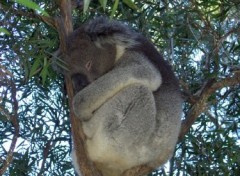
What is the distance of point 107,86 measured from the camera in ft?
10.8

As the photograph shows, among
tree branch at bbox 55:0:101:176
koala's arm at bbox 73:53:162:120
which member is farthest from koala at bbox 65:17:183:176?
tree branch at bbox 55:0:101:176

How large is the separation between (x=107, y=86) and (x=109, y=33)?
0.41 meters

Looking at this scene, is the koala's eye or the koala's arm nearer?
the koala's arm

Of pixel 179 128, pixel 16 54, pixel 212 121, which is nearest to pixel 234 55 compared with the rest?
pixel 212 121

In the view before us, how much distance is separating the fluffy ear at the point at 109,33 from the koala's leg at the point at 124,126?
1.21 ft

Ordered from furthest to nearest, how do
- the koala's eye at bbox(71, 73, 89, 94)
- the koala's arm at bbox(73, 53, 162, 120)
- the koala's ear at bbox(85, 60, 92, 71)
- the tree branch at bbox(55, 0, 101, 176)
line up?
the koala's ear at bbox(85, 60, 92, 71) → the koala's eye at bbox(71, 73, 89, 94) → the koala's arm at bbox(73, 53, 162, 120) → the tree branch at bbox(55, 0, 101, 176)

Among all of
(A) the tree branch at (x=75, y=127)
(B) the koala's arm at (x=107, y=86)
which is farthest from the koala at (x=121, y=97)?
(A) the tree branch at (x=75, y=127)

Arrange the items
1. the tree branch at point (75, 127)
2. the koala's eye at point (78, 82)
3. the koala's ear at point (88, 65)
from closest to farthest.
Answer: the tree branch at point (75, 127) → the koala's eye at point (78, 82) → the koala's ear at point (88, 65)

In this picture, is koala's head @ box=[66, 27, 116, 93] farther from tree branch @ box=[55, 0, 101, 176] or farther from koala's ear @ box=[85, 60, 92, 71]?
tree branch @ box=[55, 0, 101, 176]

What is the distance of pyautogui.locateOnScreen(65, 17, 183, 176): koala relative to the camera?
3291 millimetres

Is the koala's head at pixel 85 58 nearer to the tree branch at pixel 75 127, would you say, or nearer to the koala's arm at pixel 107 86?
the koala's arm at pixel 107 86

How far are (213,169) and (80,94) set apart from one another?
1289 millimetres

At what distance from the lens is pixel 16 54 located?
2.90 m

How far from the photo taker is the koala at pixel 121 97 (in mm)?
3291
